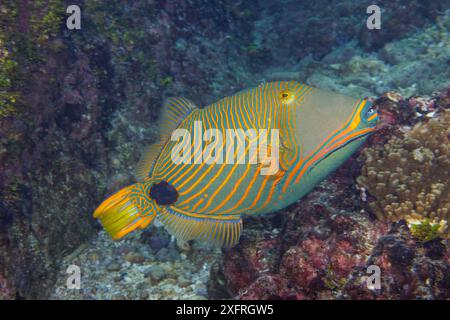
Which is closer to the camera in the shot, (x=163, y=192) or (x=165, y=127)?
(x=163, y=192)

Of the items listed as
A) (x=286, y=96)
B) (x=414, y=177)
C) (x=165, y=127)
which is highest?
(x=286, y=96)

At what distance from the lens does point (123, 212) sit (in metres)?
2.69

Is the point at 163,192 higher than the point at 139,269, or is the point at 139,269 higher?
the point at 163,192

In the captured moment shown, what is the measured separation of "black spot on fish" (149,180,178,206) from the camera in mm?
2719

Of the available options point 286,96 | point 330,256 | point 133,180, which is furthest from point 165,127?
point 133,180

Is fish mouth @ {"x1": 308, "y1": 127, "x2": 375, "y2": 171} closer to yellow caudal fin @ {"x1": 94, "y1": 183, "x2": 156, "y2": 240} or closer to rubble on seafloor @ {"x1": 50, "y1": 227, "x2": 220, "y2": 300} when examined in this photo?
yellow caudal fin @ {"x1": 94, "y1": 183, "x2": 156, "y2": 240}

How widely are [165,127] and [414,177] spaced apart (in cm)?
234

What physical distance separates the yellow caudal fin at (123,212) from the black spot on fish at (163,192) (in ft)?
0.21

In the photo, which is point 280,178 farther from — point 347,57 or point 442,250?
point 347,57

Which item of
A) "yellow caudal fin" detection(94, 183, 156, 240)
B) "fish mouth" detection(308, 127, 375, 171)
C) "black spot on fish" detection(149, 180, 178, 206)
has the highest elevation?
"fish mouth" detection(308, 127, 375, 171)

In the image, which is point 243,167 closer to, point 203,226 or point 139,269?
point 203,226

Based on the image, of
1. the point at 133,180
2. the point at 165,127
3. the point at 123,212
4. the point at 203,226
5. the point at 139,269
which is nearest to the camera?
the point at 123,212

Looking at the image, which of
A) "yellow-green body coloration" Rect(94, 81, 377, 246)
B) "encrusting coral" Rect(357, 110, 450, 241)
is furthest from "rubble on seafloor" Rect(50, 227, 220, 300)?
"encrusting coral" Rect(357, 110, 450, 241)

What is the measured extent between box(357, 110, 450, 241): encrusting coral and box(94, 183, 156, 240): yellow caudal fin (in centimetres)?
203
